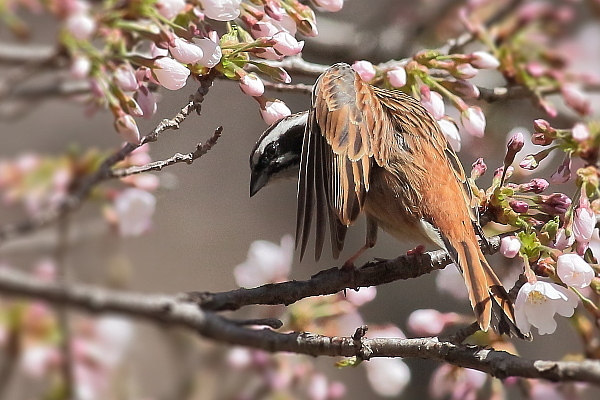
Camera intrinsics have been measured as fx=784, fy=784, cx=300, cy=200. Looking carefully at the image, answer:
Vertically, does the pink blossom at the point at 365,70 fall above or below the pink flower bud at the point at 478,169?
above

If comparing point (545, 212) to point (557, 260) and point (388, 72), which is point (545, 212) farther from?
point (388, 72)

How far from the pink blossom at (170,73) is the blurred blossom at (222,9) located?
0.33 ft

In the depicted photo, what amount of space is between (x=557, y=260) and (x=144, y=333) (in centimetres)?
200

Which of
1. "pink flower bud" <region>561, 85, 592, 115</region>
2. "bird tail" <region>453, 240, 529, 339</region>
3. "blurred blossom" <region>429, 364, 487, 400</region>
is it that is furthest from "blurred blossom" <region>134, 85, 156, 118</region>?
"pink flower bud" <region>561, 85, 592, 115</region>

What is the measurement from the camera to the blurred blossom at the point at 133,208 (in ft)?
6.49

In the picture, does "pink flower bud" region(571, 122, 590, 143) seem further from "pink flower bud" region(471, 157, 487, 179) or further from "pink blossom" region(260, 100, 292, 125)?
"pink blossom" region(260, 100, 292, 125)

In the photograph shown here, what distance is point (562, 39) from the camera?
2.83 m

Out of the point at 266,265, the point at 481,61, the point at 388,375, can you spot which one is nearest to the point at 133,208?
the point at 266,265

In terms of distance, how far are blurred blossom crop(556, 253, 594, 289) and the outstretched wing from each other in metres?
0.36

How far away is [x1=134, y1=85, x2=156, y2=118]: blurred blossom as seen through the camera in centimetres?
135

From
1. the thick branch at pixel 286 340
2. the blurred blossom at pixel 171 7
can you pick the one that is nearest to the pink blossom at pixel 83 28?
the blurred blossom at pixel 171 7

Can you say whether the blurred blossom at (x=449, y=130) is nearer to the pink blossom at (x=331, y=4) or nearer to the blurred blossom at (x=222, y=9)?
the pink blossom at (x=331, y=4)

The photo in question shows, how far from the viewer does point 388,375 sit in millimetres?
1942

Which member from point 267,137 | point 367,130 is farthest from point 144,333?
point 367,130
